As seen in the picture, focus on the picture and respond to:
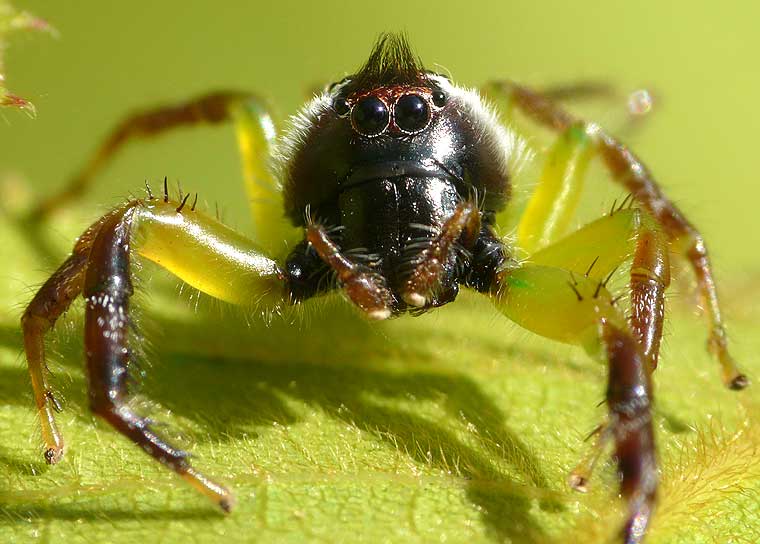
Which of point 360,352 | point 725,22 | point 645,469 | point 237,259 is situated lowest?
point 360,352

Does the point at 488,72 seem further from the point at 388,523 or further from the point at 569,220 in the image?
the point at 388,523

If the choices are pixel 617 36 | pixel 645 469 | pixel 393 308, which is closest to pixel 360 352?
pixel 393 308

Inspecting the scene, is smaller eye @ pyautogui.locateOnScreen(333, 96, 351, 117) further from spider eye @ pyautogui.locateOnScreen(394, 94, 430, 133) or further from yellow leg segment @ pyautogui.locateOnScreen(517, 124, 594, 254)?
yellow leg segment @ pyautogui.locateOnScreen(517, 124, 594, 254)

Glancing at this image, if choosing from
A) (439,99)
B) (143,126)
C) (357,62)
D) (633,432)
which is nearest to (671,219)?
(439,99)

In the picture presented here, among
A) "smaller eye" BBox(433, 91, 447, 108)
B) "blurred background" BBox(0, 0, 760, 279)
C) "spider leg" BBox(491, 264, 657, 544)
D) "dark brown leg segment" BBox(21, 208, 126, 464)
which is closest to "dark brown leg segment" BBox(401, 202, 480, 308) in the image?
"spider leg" BBox(491, 264, 657, 544)

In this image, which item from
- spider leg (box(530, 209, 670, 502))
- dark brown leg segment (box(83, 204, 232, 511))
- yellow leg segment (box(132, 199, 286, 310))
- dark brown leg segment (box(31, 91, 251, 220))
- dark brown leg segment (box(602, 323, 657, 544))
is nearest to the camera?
dark brown leg segment (box(602, 323, 657, 544))

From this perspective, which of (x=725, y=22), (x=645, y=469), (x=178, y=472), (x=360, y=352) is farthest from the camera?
(x=725, y=22)

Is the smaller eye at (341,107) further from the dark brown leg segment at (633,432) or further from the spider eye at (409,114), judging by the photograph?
the dark brown leg segment at (633,432)
